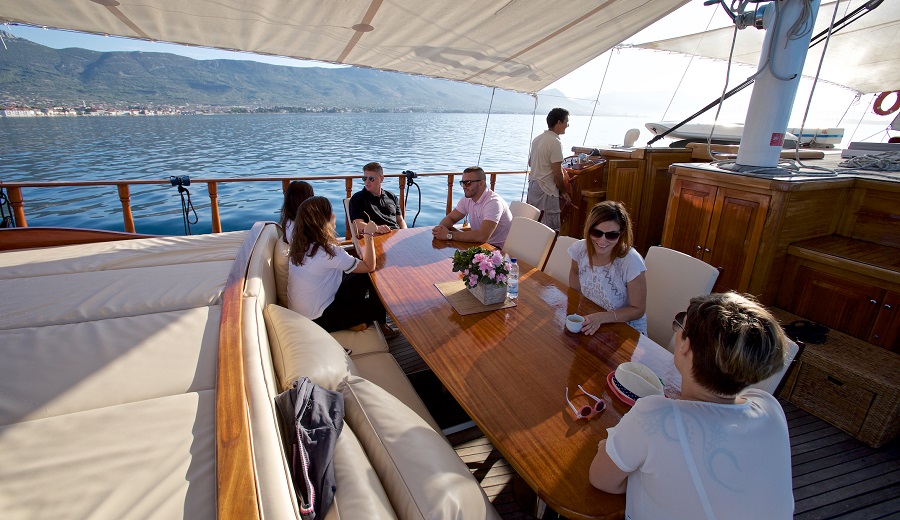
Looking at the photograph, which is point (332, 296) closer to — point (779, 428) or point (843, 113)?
point (779, 428)

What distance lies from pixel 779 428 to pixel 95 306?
2.09m

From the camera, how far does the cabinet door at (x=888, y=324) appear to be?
1.99 meters

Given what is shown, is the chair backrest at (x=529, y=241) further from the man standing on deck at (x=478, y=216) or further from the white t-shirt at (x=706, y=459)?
the white t-shirt at (x=706, y=459)

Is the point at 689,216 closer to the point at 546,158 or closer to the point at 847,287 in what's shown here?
the point at 847,287

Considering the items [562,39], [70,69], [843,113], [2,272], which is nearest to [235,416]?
Result: [2,272]

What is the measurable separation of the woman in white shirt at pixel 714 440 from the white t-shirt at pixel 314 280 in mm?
1520

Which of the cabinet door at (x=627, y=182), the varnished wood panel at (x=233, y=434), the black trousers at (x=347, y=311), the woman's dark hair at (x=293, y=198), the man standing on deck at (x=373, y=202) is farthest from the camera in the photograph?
the cabinet door at (x=627, y=182)

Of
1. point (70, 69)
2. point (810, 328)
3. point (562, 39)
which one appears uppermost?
point (70, 69)

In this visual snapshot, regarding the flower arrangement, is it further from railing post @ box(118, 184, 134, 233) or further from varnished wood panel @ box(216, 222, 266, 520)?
railing post @ box(118, 184, 134, 233)

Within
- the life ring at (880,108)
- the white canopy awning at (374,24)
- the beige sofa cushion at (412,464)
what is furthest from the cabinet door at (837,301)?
the life ring at (880,108)

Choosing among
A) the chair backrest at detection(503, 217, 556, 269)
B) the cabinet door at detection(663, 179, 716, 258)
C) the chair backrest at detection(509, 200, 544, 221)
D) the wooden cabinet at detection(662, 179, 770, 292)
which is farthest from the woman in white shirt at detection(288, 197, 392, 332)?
the cabinet door at detection(663, 179, 716, 258)

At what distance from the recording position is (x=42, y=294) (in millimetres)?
1597

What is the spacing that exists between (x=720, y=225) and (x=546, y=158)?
1.76 metres

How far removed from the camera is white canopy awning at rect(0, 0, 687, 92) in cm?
222
